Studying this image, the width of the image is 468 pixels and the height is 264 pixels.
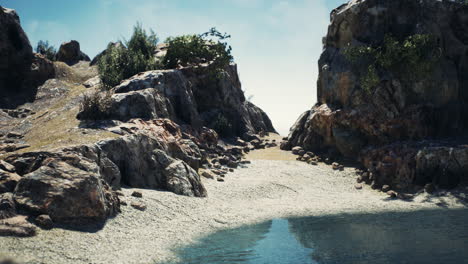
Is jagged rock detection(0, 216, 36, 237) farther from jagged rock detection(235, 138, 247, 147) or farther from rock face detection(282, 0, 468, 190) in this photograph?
jagged rock detection(235, 138, 247, 147)

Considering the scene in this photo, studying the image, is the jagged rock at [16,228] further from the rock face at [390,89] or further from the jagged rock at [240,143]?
the jagged rock at [240,143]

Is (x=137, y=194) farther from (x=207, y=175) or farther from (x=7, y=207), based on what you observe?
(x=207, y=175)

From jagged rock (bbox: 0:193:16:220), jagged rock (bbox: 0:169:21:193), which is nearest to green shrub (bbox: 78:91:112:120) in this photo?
jagged rock (bbox: 0:169:21:193)

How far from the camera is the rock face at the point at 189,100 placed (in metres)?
34.7

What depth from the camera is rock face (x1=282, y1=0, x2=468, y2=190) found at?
3997 cm

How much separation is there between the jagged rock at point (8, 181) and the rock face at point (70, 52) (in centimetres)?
4561

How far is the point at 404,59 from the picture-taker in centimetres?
4019

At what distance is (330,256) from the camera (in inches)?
694

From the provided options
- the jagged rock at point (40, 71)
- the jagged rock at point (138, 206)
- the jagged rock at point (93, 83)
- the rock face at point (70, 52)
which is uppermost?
the rock face at point (70, 52)

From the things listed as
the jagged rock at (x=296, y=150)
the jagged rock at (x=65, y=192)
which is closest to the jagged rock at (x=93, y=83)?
the jagged rock at (x=296, y=150)

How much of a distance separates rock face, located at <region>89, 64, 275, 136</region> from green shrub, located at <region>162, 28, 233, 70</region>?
1.57m

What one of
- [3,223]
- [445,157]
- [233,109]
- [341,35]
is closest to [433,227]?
[445,157]

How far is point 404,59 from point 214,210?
84.3ft

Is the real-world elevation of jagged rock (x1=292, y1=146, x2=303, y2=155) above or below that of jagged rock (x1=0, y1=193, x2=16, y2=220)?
above
